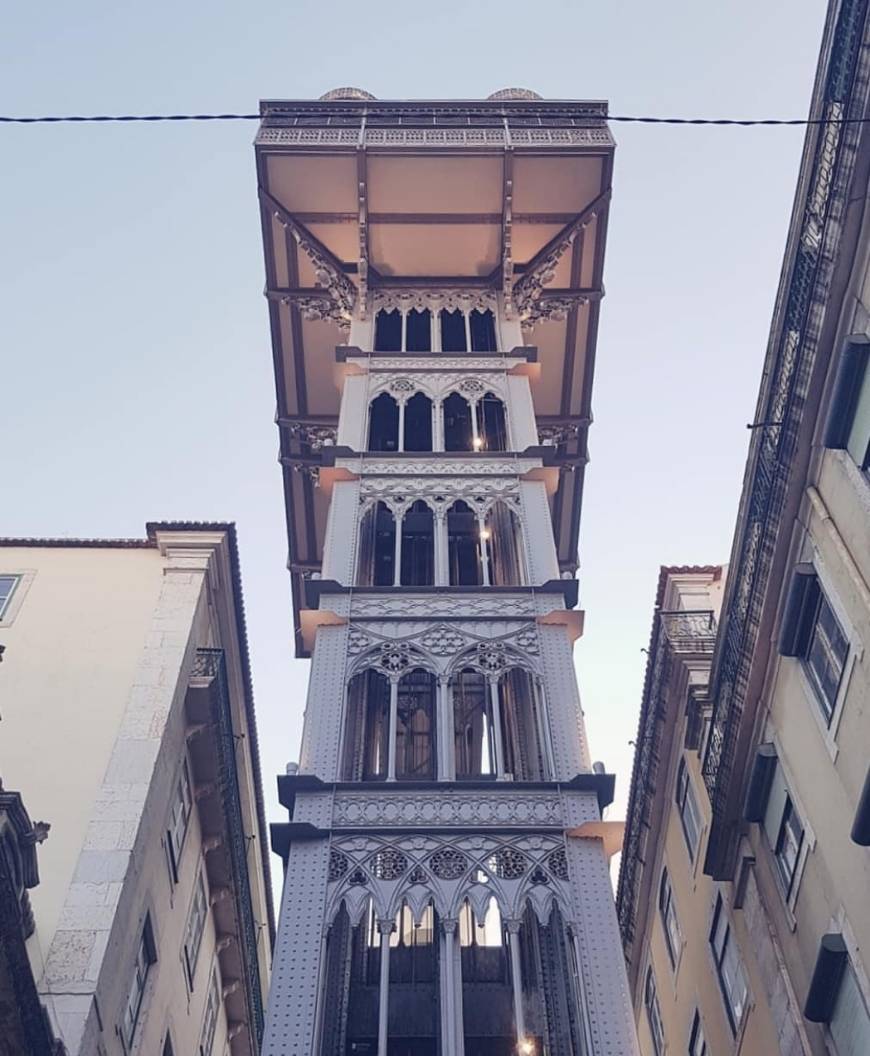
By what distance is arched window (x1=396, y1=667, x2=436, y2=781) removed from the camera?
74.9 feet

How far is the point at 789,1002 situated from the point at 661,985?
348 inches

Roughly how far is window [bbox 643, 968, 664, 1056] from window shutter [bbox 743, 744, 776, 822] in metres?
9.17

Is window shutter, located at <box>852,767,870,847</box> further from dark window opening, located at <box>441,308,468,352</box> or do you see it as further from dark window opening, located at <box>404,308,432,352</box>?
dark window opening, located at <box>441,308,468,352</box>

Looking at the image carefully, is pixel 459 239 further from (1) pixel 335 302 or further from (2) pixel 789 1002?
(2) pixel 789 1002

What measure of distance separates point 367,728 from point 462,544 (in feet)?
22.3

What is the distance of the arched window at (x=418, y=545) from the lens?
85.9 feet

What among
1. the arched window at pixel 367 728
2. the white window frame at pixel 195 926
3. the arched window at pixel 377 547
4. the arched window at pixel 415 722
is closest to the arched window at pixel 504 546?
the arched window at pixel 377 547

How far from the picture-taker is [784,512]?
51.5ft

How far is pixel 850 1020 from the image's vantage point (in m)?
14.0

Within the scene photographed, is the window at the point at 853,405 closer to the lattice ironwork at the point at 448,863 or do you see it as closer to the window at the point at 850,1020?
the window at the point at 850,1020

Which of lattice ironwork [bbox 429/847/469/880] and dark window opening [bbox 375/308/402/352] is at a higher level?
dark window opening [bbox 375/308/402/352]

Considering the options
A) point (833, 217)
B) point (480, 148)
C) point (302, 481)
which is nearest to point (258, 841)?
point (302, 481)

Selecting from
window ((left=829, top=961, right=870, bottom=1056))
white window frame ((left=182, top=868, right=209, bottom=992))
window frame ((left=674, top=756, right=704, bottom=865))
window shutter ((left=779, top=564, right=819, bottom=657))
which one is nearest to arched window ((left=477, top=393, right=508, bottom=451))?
window frame ((left=674, top=756, right=704, bottom=865))

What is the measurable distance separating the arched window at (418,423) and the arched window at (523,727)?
338 inches
